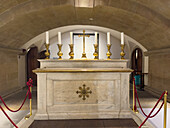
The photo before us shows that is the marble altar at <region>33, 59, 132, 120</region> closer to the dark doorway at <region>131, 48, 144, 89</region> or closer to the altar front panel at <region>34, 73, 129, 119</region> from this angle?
the altar front panel at <region>34, 73, 129, 119</region>

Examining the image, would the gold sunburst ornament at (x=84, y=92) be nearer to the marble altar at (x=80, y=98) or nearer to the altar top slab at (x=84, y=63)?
the marble altar at (x=80, y=98)

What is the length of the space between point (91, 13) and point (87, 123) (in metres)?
4.54

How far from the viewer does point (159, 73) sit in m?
6.66

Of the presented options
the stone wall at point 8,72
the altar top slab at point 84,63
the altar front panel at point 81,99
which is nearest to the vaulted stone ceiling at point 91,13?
the stone wall at point 8,72

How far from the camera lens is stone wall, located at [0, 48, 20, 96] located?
6.32m

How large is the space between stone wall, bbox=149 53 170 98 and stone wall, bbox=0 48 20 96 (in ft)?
24.1

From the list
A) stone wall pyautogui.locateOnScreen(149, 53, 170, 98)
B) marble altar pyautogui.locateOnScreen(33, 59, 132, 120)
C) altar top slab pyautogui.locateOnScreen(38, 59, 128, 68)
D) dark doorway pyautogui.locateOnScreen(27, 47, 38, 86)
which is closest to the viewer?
marble altar pyautogui.locateOnScreen(33, 59, 132, 120)

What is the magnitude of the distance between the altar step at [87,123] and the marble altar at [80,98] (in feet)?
0.41

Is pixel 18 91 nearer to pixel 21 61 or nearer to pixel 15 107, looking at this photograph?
pixel 21 61

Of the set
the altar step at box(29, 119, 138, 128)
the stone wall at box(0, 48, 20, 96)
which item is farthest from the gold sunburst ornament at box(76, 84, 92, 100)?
the stone wall at box(0, 48, 20, 96)

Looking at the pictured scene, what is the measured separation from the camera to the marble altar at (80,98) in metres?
3.57

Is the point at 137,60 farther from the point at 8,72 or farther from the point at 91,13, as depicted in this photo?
the point at 8,72

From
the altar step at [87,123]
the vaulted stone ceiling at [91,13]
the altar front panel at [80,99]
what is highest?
the vaulted stone ceiling at [91,13]

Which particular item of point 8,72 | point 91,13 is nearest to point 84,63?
point 91,13
